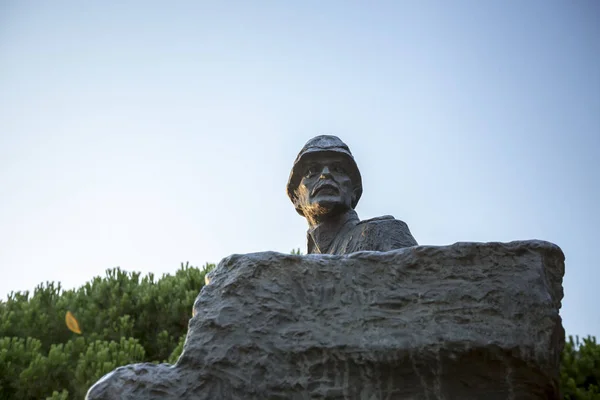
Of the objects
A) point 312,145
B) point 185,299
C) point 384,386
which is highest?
point 312,145

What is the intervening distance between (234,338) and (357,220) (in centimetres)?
176

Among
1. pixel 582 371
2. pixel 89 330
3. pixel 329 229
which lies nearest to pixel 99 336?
pixel 89 330

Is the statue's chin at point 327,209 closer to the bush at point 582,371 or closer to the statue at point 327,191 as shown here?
the statue at point 327,191

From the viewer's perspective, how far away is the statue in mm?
4121

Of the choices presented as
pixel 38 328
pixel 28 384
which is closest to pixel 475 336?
pixel 28 384

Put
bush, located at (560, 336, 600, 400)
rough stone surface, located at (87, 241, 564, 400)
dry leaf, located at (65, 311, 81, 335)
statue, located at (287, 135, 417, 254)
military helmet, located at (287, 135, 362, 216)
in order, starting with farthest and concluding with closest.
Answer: dry leaf, located at (65, 311, 81, 335), bush, located at (560, 336, 600, 400), military helmet, located at (287, 135, 362, 216), statue, located at (287, 135, 417, 254), rough stone surface, located at (87, 241, 564, 400)

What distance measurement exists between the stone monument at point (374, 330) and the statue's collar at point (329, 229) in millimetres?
1336

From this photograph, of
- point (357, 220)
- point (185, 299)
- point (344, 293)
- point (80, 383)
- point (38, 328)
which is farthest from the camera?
point (185, 299)

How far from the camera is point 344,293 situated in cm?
269

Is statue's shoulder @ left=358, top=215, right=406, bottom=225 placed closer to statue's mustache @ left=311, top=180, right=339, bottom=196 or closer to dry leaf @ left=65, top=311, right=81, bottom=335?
statue's mustache @ left=311, top=180, right=339, bottom=196

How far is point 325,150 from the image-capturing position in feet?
14.0

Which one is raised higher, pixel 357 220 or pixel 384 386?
pixel 357 220

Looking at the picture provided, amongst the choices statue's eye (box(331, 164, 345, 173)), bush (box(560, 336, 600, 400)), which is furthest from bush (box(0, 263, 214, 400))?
bush (box(560, 336, 600, 400))

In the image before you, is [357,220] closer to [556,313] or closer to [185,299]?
[556,313]
